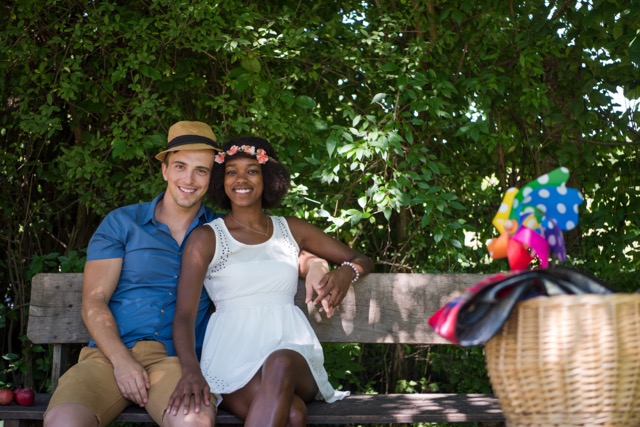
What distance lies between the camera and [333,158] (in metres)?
4.41

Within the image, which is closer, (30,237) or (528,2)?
(528,2)

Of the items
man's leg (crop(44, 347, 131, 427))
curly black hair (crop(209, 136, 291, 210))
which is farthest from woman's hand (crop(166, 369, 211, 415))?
curly black hair (crop(209, 136, 291, 210))

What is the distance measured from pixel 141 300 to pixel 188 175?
22.6 inches

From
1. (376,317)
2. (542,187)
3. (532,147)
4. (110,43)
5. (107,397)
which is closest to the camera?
(542,187)

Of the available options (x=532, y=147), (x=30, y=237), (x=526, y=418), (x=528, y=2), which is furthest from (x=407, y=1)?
(x=526, y=418)

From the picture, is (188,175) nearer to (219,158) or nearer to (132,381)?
(219,158)

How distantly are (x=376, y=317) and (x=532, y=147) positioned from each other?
1.76 metres

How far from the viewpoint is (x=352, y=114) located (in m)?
4.52

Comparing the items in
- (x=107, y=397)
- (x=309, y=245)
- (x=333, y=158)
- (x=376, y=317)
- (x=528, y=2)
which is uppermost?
(x=528, y=2)

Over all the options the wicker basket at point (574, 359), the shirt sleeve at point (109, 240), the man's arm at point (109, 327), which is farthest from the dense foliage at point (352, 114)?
the wicker basket at point (574, 359)

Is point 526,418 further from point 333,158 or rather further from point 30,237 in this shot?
point 30,237

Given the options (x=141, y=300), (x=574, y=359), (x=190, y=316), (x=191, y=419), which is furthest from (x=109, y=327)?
(x=574, y=359)

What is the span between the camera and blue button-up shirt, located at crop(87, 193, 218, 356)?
3.58 m

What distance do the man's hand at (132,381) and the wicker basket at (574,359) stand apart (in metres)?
1.66
